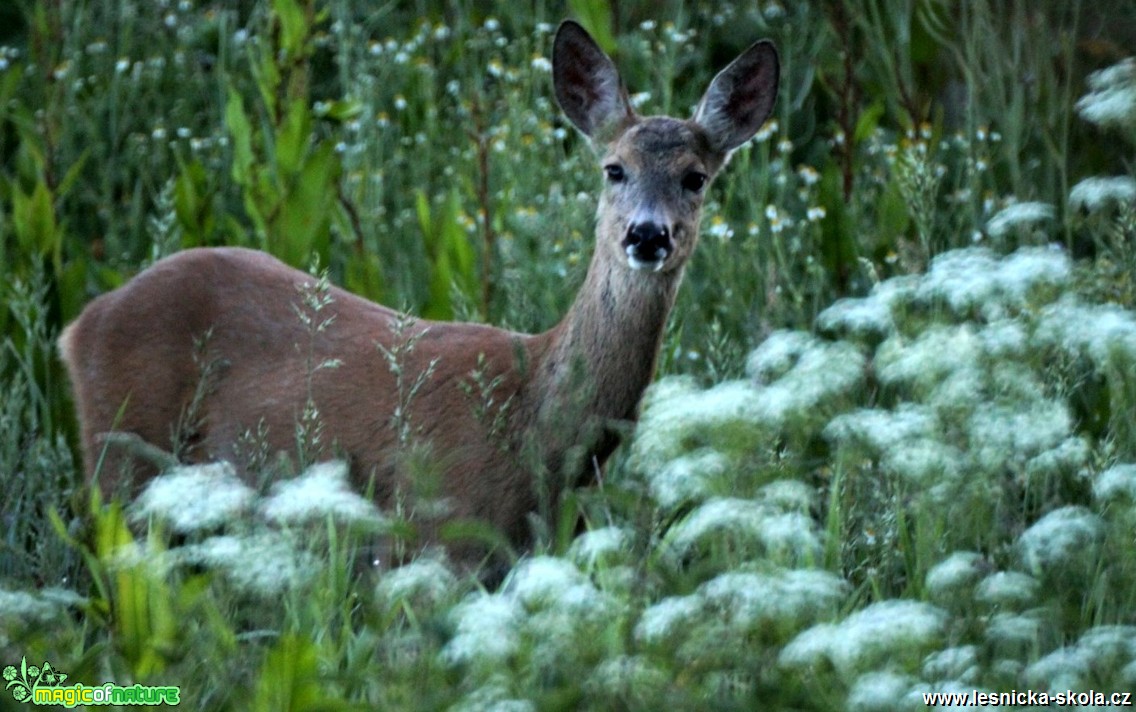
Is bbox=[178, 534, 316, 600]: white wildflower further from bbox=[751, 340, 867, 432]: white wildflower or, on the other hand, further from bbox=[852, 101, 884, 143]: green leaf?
bbox=[852, 101, 884, 143]: green leaf

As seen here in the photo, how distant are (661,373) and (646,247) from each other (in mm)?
727

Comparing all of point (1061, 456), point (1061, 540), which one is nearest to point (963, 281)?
point (1061, 456)

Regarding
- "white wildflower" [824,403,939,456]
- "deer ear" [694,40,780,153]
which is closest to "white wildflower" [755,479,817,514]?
"white wildflower" [824,403,939,456]

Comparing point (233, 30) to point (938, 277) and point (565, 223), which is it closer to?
point (565, 223)

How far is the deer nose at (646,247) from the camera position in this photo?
4.44m

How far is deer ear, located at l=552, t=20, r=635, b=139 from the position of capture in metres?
5.11

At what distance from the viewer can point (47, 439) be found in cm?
506

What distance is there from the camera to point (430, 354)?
15.1 feet

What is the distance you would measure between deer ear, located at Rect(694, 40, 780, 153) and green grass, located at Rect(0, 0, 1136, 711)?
18.7 inches

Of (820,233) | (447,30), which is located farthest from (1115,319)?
(447,30)

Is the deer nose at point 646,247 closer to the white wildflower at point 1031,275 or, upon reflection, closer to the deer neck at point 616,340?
the deer neck at point 616,340

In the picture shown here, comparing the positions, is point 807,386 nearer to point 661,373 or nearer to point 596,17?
point 661,373

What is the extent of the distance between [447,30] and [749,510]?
5.08 meters

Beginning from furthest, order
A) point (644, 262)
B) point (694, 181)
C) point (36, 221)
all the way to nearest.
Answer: point (36, 221)
point (694, 181)
point (644, 262)
